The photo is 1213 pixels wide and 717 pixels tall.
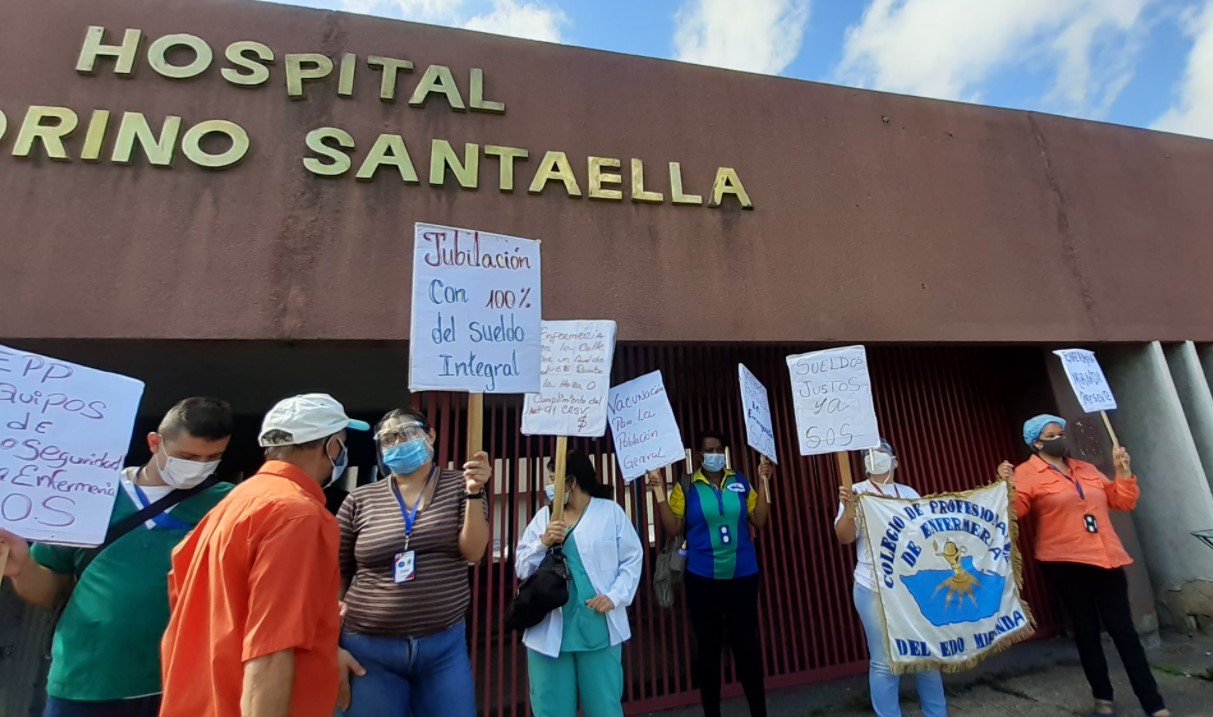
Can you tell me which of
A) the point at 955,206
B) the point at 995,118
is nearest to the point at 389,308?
the point at 955,206

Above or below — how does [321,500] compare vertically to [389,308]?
below

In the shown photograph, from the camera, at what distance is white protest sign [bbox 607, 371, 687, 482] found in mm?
4016

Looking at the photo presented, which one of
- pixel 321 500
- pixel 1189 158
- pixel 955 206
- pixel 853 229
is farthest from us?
pixel 1189 158

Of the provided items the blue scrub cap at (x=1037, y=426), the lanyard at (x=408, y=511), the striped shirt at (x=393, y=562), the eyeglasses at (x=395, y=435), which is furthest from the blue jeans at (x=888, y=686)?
the eyeglasses at (x=395, y=435)

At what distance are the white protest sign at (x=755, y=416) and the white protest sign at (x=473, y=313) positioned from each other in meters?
1.74

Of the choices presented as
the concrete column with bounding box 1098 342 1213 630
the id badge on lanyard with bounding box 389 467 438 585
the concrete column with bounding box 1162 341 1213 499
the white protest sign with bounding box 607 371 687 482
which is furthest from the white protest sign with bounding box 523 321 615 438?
the concrete column with bounding box 1162 341 1213 499

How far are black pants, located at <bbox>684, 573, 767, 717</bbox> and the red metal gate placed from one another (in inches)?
33.6

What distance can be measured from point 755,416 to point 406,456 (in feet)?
8.01

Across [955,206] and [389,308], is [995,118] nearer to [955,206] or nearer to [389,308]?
[955,206]

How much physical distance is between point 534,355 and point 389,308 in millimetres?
1863

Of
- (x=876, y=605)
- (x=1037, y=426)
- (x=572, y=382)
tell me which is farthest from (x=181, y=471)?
(x=1037, y=426)

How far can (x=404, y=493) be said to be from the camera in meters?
2.83

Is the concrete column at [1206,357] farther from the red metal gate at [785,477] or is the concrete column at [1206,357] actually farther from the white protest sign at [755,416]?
the white protest sign at [755,416]

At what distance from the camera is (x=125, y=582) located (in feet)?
7.12
